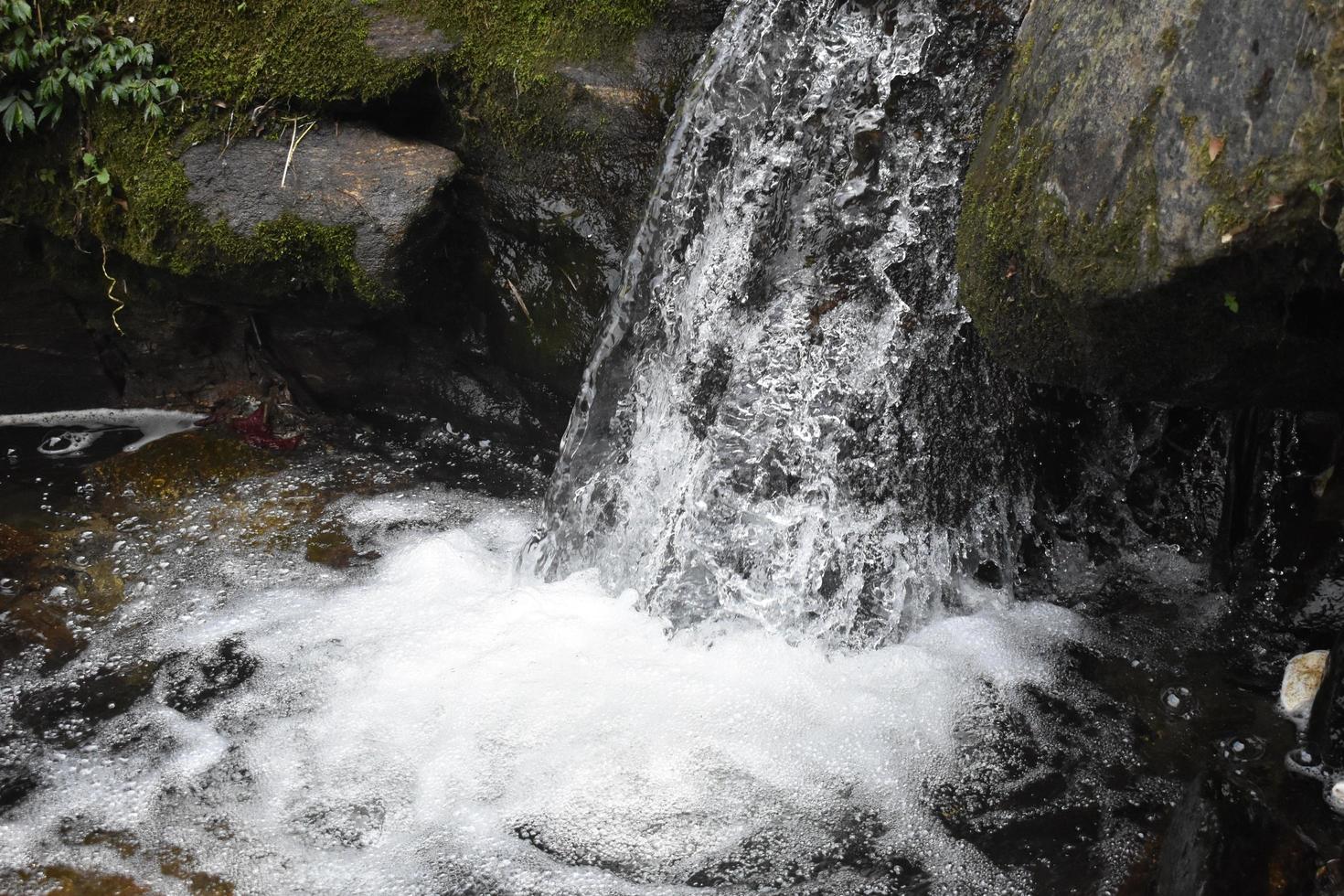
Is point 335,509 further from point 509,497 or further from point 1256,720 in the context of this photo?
point 1256,720

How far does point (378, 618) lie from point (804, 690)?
1.45m

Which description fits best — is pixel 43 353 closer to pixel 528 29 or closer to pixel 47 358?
pixel 47 358

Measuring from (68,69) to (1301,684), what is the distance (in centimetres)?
474

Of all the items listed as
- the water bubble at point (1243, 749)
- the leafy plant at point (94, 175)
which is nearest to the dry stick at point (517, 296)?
the leafy plant at point (94, 175)

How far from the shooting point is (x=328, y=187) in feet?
13.4

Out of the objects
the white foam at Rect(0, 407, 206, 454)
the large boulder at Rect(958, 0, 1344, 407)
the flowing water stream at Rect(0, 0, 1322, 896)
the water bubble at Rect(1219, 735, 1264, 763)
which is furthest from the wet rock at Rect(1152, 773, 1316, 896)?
the white foam at Rect(0, 407, 206, 454)

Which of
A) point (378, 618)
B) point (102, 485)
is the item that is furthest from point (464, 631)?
point (102, 485)

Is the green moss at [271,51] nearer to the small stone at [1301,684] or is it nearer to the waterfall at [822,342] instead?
the waterfall at [822,342]

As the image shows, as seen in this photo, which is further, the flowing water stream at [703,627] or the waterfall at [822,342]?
the waterfall at [822,342]

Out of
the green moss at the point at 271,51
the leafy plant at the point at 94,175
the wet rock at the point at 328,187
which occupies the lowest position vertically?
the leafy plant at the point at 94,175

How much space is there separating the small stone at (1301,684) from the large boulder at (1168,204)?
82 cm

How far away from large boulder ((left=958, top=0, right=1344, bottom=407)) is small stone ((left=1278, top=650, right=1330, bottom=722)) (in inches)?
32.1

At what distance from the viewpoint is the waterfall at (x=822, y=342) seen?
10.8 ft

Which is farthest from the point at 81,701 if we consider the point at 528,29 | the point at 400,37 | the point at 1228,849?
the point at 1228,849
